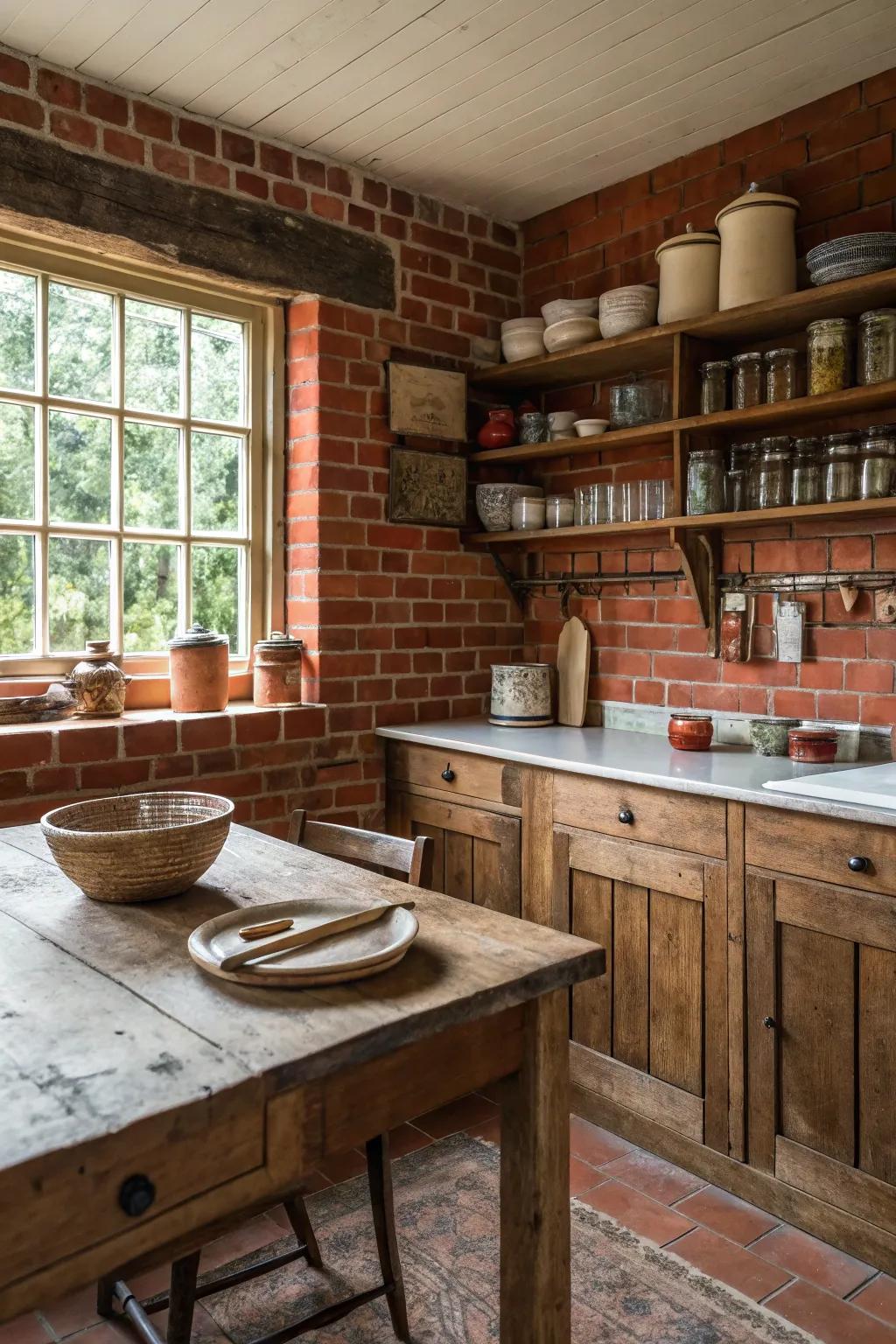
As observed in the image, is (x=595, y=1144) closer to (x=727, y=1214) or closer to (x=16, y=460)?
(x=727, y=1214)

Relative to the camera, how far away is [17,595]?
2.57 m

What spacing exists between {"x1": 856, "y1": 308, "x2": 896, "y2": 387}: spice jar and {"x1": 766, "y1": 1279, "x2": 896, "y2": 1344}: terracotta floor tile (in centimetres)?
192

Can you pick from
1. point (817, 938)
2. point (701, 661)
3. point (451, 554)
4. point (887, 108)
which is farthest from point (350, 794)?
point (887, 108)

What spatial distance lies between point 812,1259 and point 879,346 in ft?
6.53

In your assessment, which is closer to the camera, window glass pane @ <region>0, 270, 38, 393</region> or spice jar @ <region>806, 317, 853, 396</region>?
spice jar @ <region>806, 317, 853, 396</region>

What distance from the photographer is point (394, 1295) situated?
174cm

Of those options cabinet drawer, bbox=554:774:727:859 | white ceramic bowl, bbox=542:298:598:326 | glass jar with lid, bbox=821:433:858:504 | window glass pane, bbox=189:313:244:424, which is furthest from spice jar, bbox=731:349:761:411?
window glass pane, bbox=189:313:244:424

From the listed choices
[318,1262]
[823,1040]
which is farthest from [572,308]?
[318,1262]

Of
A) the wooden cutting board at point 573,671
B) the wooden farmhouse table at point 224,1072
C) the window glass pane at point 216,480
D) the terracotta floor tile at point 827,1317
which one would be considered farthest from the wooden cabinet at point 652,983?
the window glass pane at point 216,480

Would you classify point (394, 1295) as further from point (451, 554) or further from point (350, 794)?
point (451, 554)

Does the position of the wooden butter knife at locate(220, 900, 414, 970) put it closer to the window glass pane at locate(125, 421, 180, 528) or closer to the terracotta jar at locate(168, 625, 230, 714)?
the terracotta jar at locate(168, 625, 230, 714)

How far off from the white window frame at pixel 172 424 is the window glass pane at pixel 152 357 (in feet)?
0.08

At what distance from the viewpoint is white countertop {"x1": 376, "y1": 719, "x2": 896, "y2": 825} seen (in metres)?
2.02

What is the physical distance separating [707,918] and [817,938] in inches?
10.4
